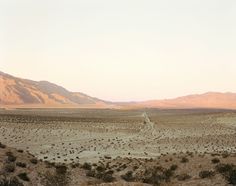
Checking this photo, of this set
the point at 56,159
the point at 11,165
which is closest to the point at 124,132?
the point at 56,159

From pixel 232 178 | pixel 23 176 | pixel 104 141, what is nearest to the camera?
pixel 232 178

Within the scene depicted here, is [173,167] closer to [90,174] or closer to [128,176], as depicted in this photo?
[128,176]

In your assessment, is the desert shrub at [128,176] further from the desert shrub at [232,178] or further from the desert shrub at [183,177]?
the desert shrub at [232,178]

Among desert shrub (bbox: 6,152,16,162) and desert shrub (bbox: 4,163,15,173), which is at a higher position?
desert shrub (bbox: 6,152,16,162)

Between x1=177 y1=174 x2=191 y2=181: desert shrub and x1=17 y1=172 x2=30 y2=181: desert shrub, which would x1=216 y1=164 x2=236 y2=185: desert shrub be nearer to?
x1=177 y1=174 x2=191 y2=181: desert shrub

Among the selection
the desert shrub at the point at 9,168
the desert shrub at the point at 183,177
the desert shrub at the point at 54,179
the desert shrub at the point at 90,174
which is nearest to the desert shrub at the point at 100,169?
the desert shrub at the point at 90,174

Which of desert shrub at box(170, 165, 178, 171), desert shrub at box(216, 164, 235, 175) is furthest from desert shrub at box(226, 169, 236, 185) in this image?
desert shrub at box(170, 165, 178, 171)

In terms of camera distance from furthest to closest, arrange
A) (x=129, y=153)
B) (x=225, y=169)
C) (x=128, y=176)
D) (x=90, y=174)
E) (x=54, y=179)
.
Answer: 1. (x=129, y=153)
2. (x=128, y=176)
3. (x=90, y=174)
4. (x=54, y=179)
5. (x=225, y=169)

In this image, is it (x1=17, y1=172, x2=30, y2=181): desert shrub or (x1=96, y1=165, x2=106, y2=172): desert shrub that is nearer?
(x1=17, y1=172, x2=30, y2=181): desert shrub

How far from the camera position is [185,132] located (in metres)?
62.9

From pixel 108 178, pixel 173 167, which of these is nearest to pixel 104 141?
pixel 173 167

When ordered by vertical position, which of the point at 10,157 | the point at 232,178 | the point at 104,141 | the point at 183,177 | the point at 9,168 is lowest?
the point at 104,141

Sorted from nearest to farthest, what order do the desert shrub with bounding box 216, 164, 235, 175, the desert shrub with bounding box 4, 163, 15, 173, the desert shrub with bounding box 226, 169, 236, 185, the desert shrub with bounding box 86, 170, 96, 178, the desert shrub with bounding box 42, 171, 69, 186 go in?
1. the desert shrub with bounding box 226, 169, 236, 185
2. the desert shrub with bounding box 216, 164, 235, 175
3. the desert shrub with bounding box 42, 171, 69, 186
4. the desert shrub with bounding box 4, 163, 15, 173
5. the desert shrub with bounding box 86, 170, 96, 178

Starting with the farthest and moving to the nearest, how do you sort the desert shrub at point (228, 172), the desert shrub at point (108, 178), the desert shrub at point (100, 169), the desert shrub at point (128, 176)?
1. the desert shrub at point (100, 169)
2. the desert shrub at point (128, 176)
3. the desert shrub at point (108, 178)
4. the desert shrub at point (228, 172)
